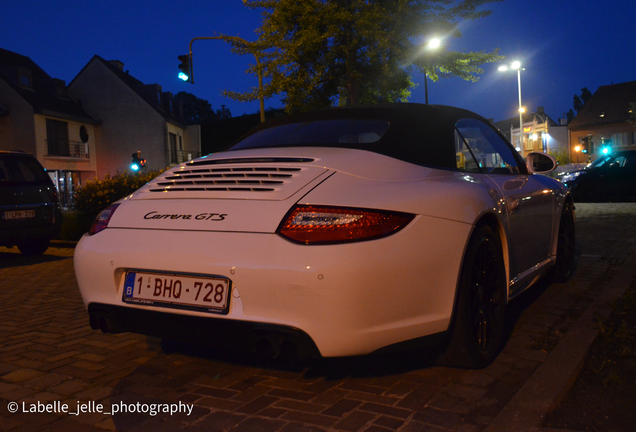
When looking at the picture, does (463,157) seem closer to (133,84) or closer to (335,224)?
(335,224)

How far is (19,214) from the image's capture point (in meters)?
8.89

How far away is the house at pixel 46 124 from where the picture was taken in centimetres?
3362

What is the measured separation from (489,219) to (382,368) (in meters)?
1.05

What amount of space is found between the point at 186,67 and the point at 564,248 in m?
13.0

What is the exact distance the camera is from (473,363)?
3.14 metres

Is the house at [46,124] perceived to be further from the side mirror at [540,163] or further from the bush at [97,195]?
the side mirror at [540,163]

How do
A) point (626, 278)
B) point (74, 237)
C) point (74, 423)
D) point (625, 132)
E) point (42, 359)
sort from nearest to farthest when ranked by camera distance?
point (74, 423)
point (42, 359)
point (626, 278)
point (74, 237)
point (625, 132)

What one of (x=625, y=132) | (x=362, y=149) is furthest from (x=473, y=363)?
(x=625, y=132)

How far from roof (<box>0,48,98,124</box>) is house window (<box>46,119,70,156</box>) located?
0.69m

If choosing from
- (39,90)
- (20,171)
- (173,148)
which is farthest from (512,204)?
(173,148)

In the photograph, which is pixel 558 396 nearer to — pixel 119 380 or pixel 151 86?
pixel 119 380

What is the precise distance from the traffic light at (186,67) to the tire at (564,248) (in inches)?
499

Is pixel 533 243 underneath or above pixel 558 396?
above

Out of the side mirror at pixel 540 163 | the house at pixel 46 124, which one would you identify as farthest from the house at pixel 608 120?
the side mirror at pixel 540 163
